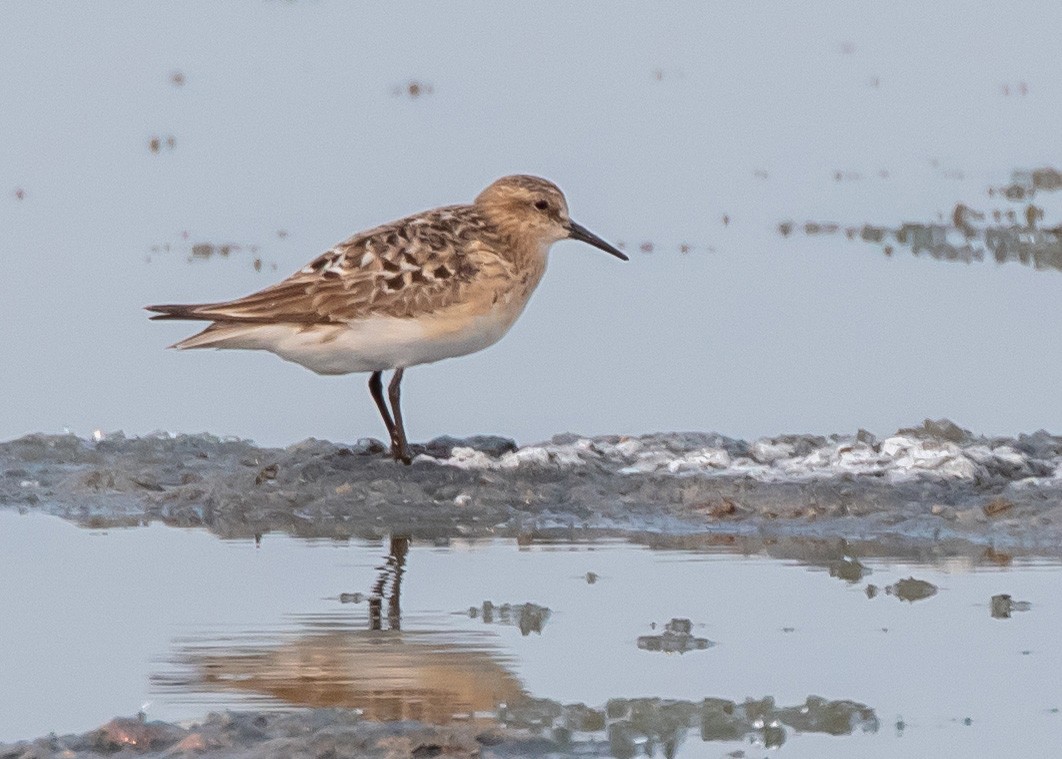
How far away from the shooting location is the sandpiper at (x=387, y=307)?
1379 centimetres

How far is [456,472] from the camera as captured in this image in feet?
45.3

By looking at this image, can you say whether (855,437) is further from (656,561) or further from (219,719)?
(219,719)

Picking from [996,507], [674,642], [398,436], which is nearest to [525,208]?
[398,436]

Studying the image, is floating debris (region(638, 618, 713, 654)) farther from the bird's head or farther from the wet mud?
the bird's head

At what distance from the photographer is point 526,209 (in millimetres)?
14906

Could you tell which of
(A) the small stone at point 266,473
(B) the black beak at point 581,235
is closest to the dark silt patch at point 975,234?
(B) the black beak at point 581,235

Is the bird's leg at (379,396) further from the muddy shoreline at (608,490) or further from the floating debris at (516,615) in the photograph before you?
the floating debris at (516,615)

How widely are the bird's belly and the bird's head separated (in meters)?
1.00

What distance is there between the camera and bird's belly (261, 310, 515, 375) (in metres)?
13.8

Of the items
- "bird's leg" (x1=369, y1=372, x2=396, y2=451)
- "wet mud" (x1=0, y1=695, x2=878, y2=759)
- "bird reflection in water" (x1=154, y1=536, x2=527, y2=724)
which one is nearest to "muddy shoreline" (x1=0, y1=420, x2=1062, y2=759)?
"bird's leg" (x1=369, y1=372, x2=396, y2=451)

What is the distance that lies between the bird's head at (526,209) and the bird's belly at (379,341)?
1.00 metres

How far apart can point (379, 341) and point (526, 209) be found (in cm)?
170

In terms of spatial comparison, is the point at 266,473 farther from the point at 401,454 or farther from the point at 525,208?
the point at 525,208

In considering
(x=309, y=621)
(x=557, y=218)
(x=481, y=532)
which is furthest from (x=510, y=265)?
(x=309, y=621)
